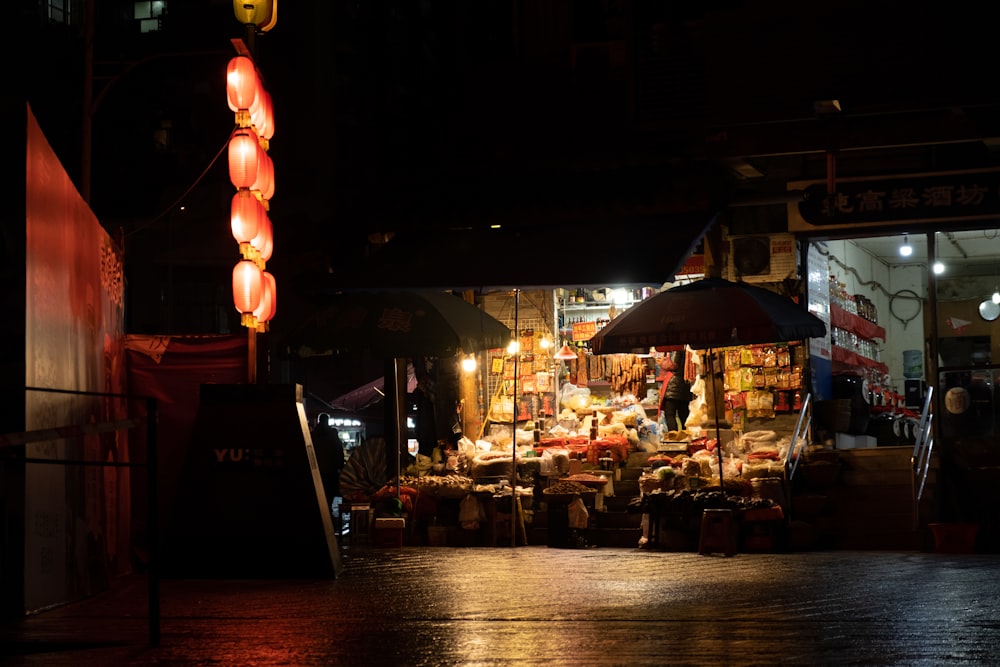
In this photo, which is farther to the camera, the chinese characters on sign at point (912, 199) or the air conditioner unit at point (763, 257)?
the air conditioner unit at point (763, 257)

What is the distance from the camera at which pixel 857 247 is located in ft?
73.8

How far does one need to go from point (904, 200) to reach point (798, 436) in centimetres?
388

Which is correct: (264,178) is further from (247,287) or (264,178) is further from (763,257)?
(763,257)

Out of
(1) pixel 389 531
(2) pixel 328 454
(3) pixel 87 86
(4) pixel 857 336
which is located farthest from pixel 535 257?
(3) pixel 87 86

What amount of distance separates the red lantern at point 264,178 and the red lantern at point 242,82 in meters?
0.71

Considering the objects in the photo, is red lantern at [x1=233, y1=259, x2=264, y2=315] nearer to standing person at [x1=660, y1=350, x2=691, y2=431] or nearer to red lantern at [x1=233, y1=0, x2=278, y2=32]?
red lantern at [x1=233, y1=0, x2=278, y2=32]

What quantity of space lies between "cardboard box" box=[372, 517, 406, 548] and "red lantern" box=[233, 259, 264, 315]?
14.3 ft

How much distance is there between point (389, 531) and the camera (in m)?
18.0

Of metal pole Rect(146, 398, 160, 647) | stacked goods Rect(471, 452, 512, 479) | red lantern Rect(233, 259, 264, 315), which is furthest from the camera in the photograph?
stacked goods Rect(471, 452, 512, 479)

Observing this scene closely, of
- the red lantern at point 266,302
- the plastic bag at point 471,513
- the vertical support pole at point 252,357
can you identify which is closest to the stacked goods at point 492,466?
the plastic bag at point 471,513

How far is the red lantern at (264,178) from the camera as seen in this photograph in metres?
15.2

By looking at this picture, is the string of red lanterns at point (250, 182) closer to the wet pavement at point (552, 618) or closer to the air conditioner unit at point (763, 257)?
the wet pavement at point (552, 618)

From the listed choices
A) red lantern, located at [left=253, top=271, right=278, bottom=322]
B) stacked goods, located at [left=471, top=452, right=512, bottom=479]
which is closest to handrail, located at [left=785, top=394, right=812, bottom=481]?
stacked goods, located at [left=471, top=452, right=512, bottom=479]

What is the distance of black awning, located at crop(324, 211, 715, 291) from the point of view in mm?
18281
